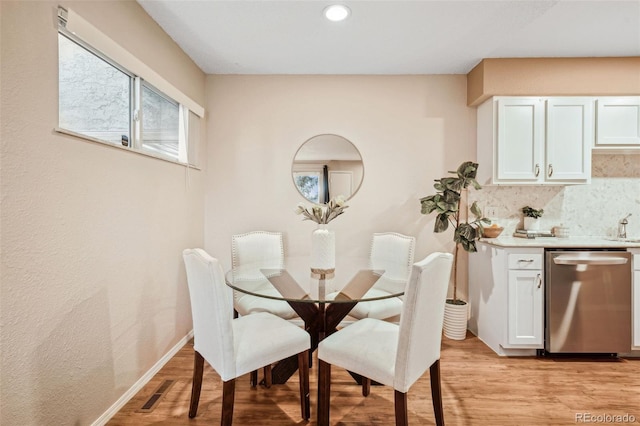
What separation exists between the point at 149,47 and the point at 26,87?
1.10 meters

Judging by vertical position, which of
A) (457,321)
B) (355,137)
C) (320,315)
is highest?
(355,137)

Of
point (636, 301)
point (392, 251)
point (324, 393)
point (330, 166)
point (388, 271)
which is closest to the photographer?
point (324, 393)

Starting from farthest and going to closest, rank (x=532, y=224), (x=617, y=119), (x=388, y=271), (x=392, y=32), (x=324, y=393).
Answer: (x=532, y=224) < (x=617, y=119) < (x=392, y=32) < (x=388, y=271) < (x=324, y=393)

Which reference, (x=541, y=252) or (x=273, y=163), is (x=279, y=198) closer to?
(x=273, y=163)

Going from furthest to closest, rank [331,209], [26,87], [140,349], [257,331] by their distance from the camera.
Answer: [331,209] → [140,349] → [257,331] → [26,87]

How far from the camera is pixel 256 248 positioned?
2.91m

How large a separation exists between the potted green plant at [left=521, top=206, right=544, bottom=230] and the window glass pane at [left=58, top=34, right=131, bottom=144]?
346cm

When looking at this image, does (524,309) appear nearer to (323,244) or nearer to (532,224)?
(532,224)

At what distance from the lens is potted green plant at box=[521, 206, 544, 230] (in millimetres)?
3014

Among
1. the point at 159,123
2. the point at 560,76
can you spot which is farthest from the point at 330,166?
the point at 560,76

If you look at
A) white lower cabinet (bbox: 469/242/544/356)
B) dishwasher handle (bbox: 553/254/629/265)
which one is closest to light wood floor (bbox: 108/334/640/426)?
white lower cabinet (bbox: 469/242/544/356)

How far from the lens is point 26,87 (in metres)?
1.26

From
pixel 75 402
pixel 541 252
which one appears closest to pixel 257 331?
pixel 75 402

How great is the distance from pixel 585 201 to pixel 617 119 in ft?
2.56
